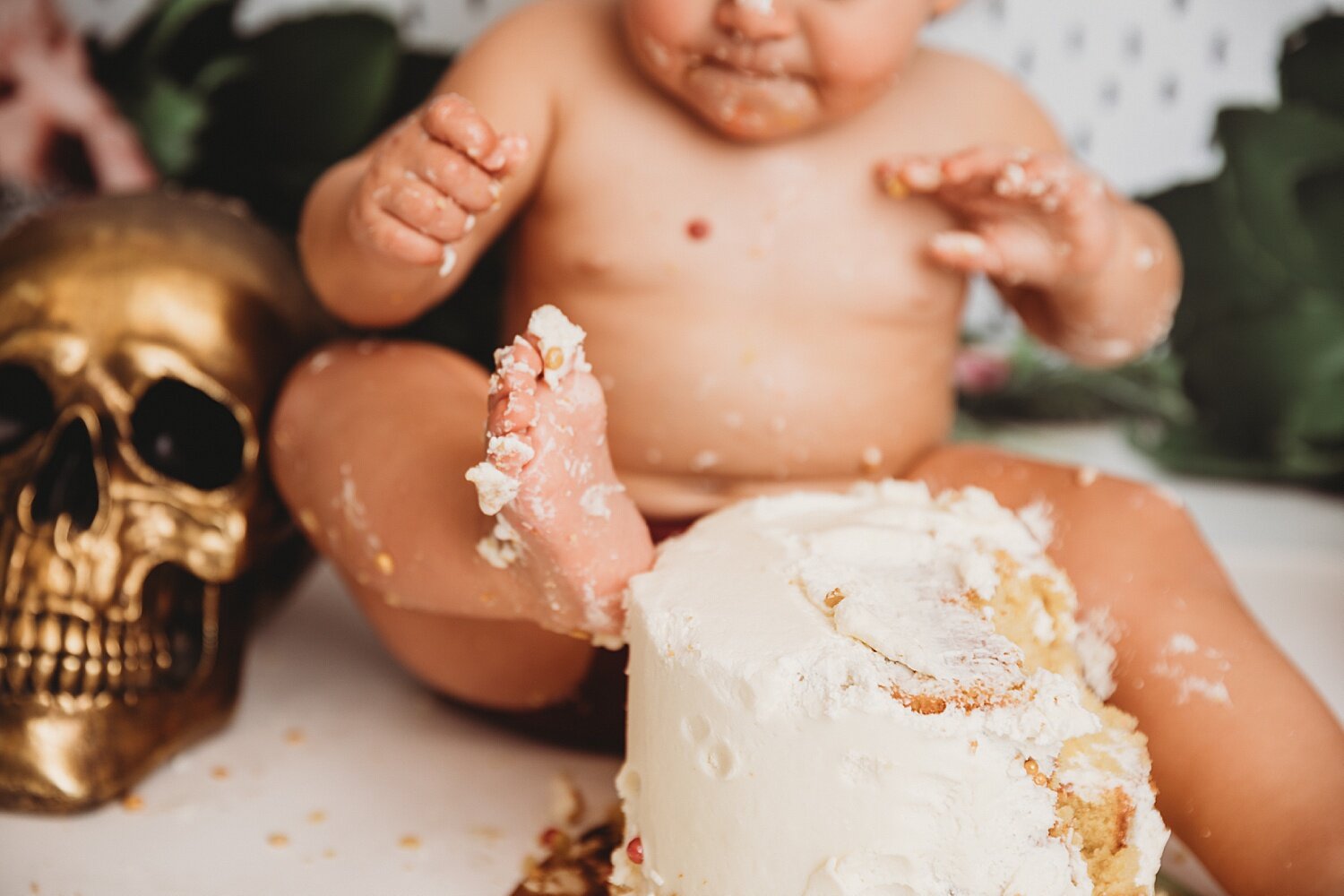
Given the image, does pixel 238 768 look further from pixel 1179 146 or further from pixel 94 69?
pixel 1179 146

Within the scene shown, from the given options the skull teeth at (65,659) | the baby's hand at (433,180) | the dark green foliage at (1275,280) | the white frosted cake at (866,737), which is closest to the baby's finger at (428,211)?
the baby's hand at (433,180)

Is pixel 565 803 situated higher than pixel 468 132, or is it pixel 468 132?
pixel 468 132

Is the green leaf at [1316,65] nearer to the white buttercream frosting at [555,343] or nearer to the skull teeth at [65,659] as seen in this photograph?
the white buttercream frosting at [555,343]

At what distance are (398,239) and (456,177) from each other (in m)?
0.05

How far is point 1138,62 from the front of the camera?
119 centimetres

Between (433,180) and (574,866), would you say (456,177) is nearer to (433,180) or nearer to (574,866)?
(433,180)

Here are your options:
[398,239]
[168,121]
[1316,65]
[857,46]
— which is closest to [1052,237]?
[857,46]

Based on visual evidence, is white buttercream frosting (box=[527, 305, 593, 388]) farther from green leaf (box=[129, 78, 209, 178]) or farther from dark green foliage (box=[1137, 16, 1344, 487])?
dark green foliage (box=[1137, 16, 1344, 487])

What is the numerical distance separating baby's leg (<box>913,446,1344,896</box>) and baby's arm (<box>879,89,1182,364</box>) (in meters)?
0.16

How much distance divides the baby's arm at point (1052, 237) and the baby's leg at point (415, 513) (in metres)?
0.32

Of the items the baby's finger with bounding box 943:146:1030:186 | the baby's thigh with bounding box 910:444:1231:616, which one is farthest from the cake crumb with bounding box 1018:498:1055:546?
the baby's finger with bounding box 943:146:1030:186

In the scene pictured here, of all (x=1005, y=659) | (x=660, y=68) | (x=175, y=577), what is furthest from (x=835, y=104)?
(x=175, y=577)

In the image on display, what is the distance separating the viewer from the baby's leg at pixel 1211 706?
0.63m

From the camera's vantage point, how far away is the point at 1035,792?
544 millimetres
